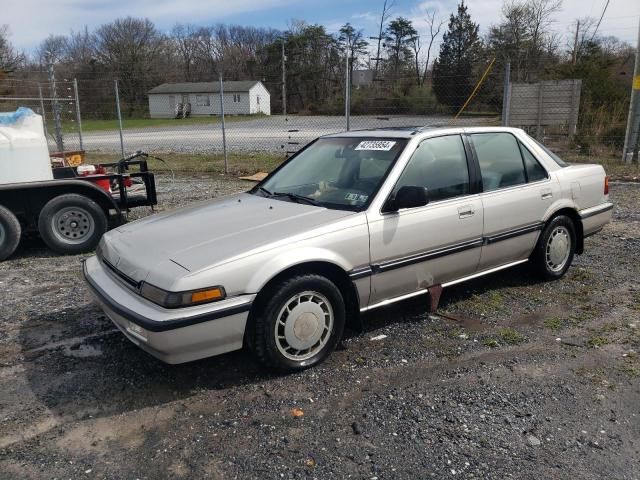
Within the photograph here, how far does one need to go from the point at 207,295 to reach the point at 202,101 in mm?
53206

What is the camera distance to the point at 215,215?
13.0ft

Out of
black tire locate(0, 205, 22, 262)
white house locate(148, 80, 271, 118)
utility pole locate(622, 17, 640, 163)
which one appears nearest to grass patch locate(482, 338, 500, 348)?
black tire locate(0, 205, 22, 262)

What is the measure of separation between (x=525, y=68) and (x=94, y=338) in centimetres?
1598

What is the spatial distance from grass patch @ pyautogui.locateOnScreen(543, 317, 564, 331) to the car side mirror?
1506 millimetres

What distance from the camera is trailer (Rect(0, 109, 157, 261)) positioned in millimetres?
5906

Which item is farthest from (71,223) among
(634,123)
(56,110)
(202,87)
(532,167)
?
(202,87)

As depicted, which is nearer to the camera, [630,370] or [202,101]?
[630,370]

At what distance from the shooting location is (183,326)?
295 centimetres

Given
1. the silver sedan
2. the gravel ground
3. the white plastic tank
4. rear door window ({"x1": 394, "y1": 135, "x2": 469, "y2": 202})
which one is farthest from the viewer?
the white plastic tank

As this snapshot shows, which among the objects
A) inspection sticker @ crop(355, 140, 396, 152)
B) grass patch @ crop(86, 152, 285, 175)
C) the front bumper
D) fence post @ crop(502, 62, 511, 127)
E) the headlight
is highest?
fence post @ crop(502, 62, 511, 127)

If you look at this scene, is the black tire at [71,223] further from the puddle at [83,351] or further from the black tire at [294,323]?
the black tire at [294,323]

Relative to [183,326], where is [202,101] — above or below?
above

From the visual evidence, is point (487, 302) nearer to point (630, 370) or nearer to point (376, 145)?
point (630, 370)

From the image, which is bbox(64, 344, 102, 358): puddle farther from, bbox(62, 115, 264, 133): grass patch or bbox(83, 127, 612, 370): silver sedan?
bbox(62, 115, 264, 133): grass patch
